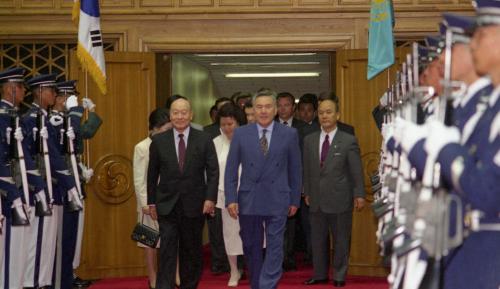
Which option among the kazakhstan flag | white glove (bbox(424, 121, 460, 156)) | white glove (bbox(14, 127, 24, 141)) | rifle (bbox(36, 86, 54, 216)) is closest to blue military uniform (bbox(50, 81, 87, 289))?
rifle (bbox(36, 86, 54, 216))

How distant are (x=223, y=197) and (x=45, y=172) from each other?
2.05 m

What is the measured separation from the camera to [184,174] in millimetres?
7902

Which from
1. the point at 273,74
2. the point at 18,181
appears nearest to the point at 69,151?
the point at 18,181

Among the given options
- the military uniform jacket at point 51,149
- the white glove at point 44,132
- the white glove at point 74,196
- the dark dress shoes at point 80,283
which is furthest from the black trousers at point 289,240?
the white glove at point 44,132

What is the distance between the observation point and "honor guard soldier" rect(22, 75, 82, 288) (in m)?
7.59

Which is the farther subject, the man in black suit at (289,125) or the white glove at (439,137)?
the man in black suit at (289,125)

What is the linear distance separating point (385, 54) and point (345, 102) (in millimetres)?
1692

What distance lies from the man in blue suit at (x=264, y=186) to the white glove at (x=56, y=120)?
49.7 inches

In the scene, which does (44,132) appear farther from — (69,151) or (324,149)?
(324,149)

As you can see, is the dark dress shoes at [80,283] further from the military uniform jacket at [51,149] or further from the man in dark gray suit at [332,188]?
the man in dark gray suit at [332,188]

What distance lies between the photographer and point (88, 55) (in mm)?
9328

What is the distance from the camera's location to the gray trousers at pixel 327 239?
9203 millimetres

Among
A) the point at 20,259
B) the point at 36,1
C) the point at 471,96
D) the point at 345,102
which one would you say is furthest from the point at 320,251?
the point at 471,96

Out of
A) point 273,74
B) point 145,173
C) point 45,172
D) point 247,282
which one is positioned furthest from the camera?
point 273,74
